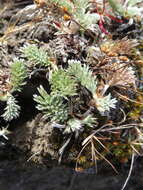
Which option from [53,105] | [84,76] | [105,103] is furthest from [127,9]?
[53,105]

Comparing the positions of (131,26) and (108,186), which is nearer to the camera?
(108,186)

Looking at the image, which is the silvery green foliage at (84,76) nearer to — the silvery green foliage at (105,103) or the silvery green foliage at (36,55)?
the silvery green foliage at (105,103)

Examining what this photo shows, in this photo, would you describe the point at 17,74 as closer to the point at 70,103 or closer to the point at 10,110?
the point at 10,110

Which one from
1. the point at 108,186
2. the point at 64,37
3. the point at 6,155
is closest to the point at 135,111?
the point at 108,186

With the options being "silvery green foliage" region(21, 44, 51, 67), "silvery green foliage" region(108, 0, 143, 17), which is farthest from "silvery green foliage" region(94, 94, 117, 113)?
"silvery green foliage" region(108, 0, 143, 17)

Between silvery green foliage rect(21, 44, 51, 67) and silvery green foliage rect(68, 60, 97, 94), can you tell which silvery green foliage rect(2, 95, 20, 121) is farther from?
silvery green foliage rect(68, 60, 97, 94)

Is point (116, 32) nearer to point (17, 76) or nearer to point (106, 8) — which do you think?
point (106, 8)

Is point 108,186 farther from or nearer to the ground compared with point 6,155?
nearer to the ground
